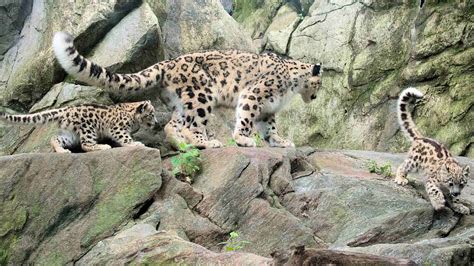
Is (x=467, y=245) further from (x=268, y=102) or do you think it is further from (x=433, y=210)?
(x=268, y=102)

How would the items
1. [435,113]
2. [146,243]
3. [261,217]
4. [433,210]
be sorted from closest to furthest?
[146,243] < [261,217] < [433,210] < [435,113]

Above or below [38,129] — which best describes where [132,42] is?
above

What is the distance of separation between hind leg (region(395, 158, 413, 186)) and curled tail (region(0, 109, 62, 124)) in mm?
4525

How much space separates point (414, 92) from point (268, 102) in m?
2.07

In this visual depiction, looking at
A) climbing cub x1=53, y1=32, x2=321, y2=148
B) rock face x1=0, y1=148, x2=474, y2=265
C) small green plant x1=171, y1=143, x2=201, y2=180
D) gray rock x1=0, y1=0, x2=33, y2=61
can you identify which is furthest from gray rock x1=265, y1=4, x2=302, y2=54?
small green plant x1=171, y1=143, x2=201, y2=180

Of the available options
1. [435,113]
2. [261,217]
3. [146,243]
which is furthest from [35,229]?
[435,113]

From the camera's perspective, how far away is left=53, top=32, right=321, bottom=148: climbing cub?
1029 cm

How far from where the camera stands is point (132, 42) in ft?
37.3

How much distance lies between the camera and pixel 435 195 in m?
9.68

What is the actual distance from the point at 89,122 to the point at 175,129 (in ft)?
4.26

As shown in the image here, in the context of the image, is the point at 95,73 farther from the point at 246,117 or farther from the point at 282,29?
the point at 282,29

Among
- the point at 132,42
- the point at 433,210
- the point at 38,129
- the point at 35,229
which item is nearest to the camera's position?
the point at 35,229

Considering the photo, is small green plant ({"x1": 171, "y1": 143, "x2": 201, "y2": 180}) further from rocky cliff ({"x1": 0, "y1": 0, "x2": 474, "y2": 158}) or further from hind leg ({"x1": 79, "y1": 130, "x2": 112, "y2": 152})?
rocky cliff ({"x1": 0, "y1": 0, "x2": 474, "y2": 158})

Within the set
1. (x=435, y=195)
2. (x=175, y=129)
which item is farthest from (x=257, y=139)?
(x=435, y=195)
